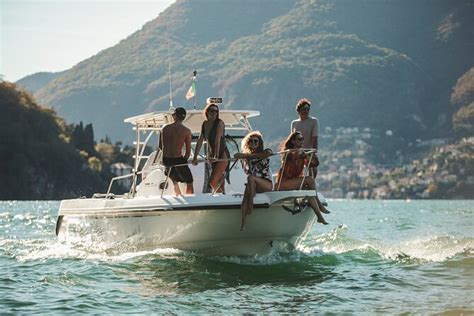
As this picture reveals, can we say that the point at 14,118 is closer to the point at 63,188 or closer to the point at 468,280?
the point at 63,188

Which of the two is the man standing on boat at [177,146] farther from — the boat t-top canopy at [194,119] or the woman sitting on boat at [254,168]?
the boat t-top canopy at [194,119]

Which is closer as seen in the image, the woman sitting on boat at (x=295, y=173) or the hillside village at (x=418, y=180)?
the woman sitting on boat at (x=295, y=173)

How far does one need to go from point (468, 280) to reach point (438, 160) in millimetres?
172295

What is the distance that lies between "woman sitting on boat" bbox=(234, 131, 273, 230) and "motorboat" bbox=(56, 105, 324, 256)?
14 cm

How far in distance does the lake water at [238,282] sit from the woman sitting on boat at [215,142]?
135cm

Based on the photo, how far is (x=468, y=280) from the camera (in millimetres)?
13594

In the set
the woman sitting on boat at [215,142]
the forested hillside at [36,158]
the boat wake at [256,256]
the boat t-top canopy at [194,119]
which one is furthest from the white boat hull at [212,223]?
the forested hillside at [36,158]

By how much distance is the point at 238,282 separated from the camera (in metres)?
13.2

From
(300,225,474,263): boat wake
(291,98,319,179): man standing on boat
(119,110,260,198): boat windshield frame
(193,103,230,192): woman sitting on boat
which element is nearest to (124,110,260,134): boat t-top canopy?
(119,110,260,198): boat windshield frame

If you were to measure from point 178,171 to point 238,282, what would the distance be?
254 cm

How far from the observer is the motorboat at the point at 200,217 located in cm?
1395

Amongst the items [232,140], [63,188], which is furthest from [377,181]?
[232,140]

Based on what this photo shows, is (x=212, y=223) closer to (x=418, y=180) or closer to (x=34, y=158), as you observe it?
(x=34, y=158)

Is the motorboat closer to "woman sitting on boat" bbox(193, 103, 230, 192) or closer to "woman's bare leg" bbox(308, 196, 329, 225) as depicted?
"woman's bare leg" bbox(308, 196, 329, 225)
